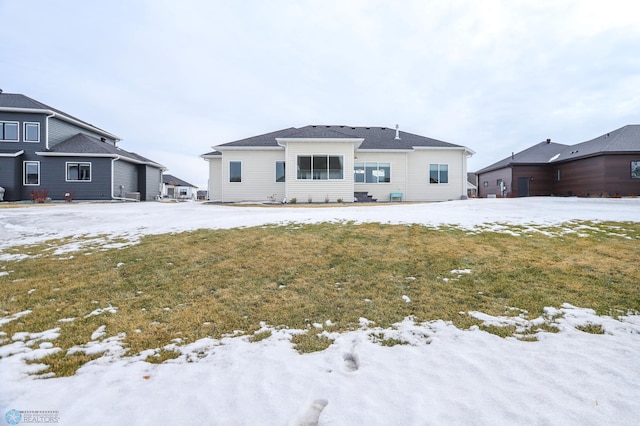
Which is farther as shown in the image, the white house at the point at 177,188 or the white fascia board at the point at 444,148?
the white house at the point at 177,188

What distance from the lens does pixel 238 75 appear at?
81.7ft

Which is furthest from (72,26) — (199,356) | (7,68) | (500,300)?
(500,300)

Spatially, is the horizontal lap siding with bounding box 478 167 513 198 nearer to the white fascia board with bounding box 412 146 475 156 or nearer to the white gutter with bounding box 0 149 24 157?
the white fascia board with bounding box 412 146 475 156

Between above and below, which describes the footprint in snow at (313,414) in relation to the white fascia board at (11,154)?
below

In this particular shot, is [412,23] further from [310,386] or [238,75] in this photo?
[310,386]

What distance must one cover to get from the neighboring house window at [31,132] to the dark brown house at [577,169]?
35.3m

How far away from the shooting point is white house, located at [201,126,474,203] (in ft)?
53.6

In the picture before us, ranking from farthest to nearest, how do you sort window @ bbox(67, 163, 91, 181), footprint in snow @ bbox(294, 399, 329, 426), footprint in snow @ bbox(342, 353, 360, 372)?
A: 1. window @ bbox(67, 163, 91, 181)
2. footprint in snow @ bbox(342, 353, 360, 372)
3. footprint in snow @ bbox(294, 399, 329, 426)

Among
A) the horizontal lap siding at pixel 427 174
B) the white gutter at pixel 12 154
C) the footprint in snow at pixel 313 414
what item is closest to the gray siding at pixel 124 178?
the white gutter at pixel 12 154

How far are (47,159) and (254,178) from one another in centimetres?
1511

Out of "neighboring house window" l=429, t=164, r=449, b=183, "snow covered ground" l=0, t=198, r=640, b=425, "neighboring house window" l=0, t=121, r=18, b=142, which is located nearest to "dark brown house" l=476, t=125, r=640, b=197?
"neighboring house window" l=429, t=164, r=449, b=183

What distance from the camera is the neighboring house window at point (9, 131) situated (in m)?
19.0

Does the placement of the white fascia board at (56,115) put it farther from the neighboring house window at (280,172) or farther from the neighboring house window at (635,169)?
the neighboring house window at (635,169)

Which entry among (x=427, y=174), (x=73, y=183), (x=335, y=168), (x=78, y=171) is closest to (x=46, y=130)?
(x=78, y=171)
